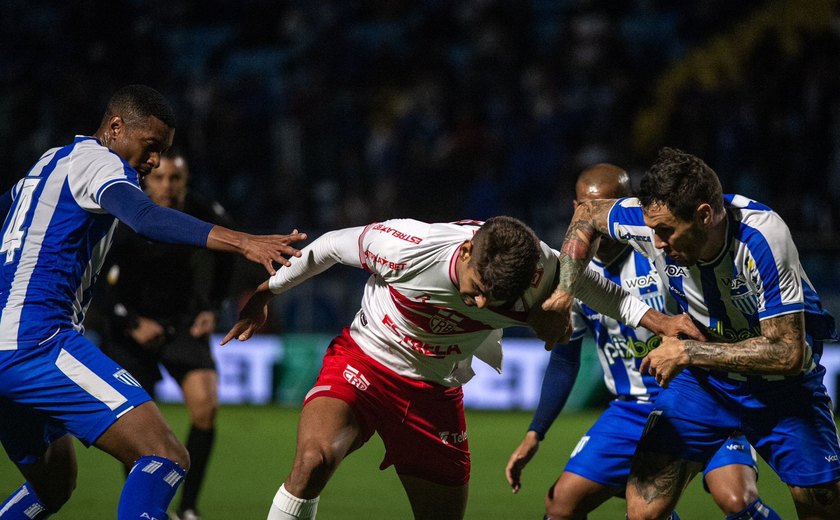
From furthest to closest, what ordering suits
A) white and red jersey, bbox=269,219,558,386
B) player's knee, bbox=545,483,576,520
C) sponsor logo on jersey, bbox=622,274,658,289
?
sponsor logo on jersey, bbox=622,274,658,289 → player's knee, bbox=545,483,576,520 → white and red jersey, bbox=269,219,558,386

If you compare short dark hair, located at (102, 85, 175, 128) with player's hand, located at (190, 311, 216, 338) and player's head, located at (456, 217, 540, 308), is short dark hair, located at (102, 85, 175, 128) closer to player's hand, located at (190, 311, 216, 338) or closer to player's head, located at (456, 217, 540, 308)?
player's head, located at (456, 217, 540, 308)

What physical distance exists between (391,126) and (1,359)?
448 inches

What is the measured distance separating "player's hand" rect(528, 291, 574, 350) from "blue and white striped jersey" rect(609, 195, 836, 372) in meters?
0.54

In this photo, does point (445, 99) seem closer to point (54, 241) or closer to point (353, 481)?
point (353, 481)

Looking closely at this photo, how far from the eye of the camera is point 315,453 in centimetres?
423

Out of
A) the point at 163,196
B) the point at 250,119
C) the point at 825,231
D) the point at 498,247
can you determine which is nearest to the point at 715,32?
the point at 825,231

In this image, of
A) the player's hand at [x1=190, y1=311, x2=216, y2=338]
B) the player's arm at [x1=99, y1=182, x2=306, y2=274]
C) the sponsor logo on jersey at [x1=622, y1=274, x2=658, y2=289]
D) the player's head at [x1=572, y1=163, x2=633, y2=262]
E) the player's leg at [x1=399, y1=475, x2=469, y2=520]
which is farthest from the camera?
the player's hand at [x1=190, y1=311, x2=216, y2=338]

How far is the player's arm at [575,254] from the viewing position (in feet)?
14.1

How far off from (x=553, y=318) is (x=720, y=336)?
836 millimetres

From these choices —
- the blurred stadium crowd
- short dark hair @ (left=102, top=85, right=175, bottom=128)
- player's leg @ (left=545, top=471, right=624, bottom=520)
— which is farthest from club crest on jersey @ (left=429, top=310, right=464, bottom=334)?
the blurred stadium crowd

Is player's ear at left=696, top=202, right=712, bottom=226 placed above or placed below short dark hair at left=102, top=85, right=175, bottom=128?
below

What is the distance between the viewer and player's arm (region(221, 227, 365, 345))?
4.60 m

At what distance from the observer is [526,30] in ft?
51.1

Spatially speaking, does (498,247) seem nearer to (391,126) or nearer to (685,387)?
(685,387)
